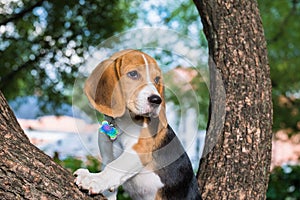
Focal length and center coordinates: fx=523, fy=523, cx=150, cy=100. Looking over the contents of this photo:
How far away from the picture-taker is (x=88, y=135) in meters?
1.64

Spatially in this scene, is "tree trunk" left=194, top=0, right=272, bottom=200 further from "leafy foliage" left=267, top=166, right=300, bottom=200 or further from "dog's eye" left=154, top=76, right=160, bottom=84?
"leafy foliage" left=267, top=166, right=300, bottom=200

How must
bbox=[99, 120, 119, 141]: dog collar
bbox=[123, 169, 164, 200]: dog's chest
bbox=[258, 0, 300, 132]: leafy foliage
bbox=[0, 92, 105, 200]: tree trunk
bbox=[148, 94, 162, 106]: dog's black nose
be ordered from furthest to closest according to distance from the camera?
bbox=[258, 0, 300, 132]: leafy foliage, bbox=[123, 169, 164, 200]: dog's chest, bbox=[99, 120, 119, 141]: dog collar, bbox=[0, 92, 105, 200]: tree trunk, bbox=[148, 94, 162, 106]: dog's black nose

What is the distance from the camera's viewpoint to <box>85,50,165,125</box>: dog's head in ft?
4.59

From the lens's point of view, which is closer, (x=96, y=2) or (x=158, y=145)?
(x=158, y=145)

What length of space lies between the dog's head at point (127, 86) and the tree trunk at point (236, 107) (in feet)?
2.69

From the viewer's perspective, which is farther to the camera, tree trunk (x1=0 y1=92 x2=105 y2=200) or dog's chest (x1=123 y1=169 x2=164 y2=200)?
dog's chest (x1=123 y1=169 x2=164 y2=200)

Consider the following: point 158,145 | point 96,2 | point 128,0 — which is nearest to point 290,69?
point 128,0

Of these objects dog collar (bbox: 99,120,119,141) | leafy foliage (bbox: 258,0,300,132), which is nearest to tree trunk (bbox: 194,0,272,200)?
dog collar (bbox: 99,120,119,141)

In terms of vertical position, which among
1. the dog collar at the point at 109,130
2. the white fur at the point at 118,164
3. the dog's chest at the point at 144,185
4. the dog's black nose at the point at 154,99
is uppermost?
the dog's black nose at the point at 154,99

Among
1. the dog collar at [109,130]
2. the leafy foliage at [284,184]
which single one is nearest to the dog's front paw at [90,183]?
the dog collar at [109,130]

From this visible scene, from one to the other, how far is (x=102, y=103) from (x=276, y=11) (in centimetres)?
473

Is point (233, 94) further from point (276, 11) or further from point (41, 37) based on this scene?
point (276, 11)

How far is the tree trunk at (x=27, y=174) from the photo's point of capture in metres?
1.48

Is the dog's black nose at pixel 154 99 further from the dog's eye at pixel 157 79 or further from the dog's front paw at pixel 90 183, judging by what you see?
the dog's front paw at pixel 90 183
